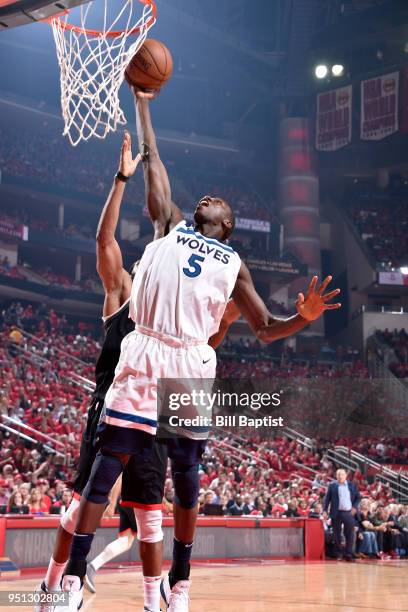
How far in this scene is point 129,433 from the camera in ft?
11.5

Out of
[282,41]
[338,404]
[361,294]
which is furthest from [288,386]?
[282,41]

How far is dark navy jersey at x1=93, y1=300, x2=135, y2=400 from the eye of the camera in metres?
4.45

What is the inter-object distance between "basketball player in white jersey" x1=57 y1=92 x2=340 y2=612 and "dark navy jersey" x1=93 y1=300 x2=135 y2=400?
29.5 inches

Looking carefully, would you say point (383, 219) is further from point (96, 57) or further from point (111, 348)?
point (111, 348)

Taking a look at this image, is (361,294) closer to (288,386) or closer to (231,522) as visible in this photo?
(288,386)

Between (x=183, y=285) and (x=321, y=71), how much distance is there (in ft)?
112

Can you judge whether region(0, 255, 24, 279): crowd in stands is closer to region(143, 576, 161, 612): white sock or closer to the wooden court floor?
the wooden court floor

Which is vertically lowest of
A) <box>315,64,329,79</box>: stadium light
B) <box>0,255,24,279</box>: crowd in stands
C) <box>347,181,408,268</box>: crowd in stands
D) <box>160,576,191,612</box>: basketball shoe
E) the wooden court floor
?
the wooden court floor

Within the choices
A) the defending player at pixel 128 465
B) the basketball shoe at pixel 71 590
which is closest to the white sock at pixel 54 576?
the defending player at pixel 128 465

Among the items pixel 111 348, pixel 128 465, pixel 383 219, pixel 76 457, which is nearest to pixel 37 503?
pixel 76 457

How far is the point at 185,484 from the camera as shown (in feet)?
12.3

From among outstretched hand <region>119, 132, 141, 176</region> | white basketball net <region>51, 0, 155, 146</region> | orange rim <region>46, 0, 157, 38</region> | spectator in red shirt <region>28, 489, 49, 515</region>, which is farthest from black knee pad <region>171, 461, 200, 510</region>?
spectator in red shirt <region>28, 489, 49, 515</region>

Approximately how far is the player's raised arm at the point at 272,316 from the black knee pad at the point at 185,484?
2.37ft

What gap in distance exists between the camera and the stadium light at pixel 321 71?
35688 millimetres
